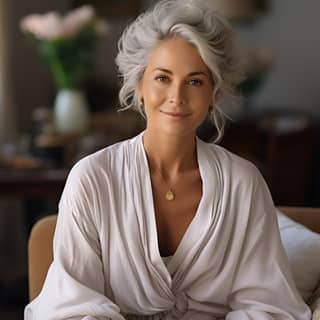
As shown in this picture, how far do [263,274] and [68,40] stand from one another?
1.74 meters

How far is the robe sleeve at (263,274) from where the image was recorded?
5.10ft

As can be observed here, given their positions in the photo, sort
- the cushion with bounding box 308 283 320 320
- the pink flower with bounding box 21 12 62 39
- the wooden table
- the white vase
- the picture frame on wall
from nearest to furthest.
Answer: the cushion with bounding box 308 283 320 320, the wooden table, the pink flower with bounding box 21 12 62 39, the white vase, the picture frame on wall

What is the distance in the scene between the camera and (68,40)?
3010mm

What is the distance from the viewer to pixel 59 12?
4.35m

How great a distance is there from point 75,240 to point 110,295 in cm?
15

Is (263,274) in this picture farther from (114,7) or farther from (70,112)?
(114,7)

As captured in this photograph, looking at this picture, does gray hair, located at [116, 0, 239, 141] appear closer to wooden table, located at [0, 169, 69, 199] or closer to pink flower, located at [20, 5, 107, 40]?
wooden table, located at [0, 169, 69, 199]

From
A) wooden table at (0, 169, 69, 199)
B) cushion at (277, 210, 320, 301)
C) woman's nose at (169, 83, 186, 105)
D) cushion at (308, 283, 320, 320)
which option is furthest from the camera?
wooden table at (0, 169, 69, 199)

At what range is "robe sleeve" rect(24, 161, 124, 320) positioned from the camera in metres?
1.45

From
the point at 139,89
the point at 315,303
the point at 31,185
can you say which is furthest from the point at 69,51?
A: the point at 315,303

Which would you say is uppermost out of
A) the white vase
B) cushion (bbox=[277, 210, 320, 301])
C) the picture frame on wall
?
the picture frame on wall

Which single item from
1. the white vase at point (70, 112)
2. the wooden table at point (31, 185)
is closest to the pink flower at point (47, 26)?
the white vase at point (70, 112)

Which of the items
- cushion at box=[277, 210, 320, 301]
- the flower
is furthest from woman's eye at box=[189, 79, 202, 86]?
the flower

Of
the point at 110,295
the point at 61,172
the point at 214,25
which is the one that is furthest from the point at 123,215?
the point at 61,172
